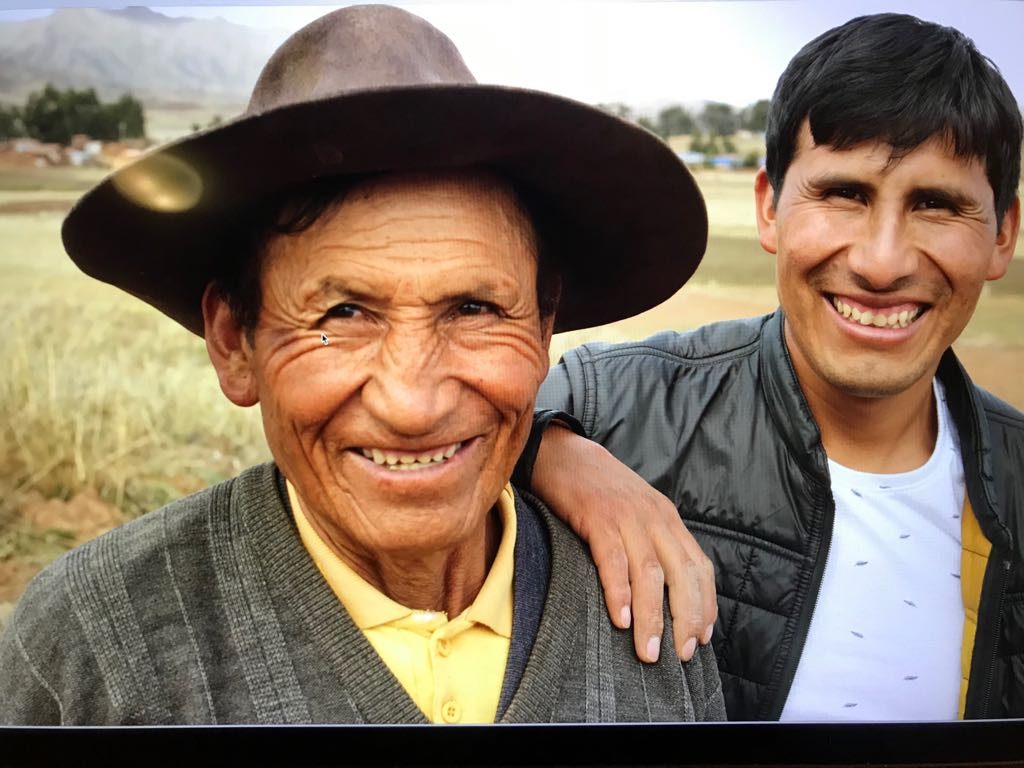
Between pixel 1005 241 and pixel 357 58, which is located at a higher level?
pixel 357 58

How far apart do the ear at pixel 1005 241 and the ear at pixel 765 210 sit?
46 centimetres

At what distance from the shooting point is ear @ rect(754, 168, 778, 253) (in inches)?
73.9

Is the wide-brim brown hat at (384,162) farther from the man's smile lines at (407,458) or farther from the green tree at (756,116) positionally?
the man's smile lines at (407,458)

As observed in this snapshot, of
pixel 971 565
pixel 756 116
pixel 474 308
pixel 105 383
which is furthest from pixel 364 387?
pixel 971 565

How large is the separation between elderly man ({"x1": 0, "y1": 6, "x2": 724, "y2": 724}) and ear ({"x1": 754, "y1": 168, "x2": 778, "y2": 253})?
155mm

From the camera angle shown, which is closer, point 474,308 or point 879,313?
point 474,308

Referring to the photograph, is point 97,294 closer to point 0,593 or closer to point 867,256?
point 0,593

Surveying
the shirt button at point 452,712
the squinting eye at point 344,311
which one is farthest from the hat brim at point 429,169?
the shirt button at point 452,712

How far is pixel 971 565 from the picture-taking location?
6.51 feet

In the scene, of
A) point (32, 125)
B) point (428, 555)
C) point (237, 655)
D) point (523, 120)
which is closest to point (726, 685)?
point (428, 555)

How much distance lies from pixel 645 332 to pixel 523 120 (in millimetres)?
564

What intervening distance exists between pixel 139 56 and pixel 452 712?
141cm

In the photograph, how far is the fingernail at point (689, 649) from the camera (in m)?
1.89

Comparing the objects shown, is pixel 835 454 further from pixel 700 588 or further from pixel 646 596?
pixel 646 596
